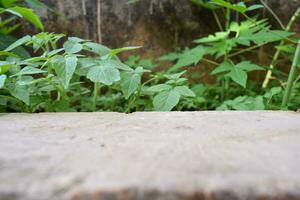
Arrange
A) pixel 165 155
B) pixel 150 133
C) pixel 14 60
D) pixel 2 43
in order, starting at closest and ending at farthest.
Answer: pixel 165 155
pixel 150 133
pixel 14 60
pixel 2 43

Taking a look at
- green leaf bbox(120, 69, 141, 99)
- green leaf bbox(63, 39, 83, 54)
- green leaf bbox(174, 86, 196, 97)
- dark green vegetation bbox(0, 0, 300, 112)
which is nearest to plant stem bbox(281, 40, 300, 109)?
dark green vegetation bbox(0, 0, 300, 112)

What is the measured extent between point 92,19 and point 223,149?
1.50 meters

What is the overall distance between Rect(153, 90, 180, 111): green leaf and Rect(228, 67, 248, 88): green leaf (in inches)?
15.6

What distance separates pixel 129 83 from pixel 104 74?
0.35ft

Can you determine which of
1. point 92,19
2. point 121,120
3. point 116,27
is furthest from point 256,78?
point 121,120

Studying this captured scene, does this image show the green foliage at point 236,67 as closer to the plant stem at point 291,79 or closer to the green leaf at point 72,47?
the plant stem at point 291,79

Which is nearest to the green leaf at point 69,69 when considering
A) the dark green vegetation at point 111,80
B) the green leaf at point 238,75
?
the dark green vegetation at point 111,80

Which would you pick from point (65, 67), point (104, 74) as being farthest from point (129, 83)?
point (65, 67)

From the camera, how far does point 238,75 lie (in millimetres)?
1450

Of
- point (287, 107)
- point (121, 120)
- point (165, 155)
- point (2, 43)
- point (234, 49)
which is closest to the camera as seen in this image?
point (165, 155)

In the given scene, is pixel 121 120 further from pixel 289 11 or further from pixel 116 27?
pixel 289 11

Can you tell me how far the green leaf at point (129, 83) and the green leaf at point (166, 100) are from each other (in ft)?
0.26

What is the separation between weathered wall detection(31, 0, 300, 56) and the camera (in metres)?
1.94

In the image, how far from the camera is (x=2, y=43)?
1.50 m
